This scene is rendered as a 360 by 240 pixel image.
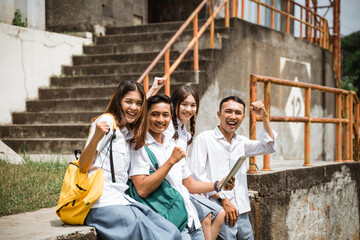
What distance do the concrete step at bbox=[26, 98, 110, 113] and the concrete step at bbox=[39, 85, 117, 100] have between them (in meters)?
0.26

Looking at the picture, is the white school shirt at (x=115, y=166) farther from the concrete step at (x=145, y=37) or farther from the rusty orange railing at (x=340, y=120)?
the concrete step at (x=145, y=37)

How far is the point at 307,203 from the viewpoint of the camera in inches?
242

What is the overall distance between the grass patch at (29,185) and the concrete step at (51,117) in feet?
7.52

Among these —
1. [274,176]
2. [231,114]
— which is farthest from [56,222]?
[274,176]

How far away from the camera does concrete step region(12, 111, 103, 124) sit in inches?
335

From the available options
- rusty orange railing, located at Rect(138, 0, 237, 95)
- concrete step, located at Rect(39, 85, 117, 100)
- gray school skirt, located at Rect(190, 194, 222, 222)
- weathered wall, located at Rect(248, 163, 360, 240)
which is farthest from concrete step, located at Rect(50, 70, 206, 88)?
gray school skirt, located at Rect(190, 194, 222, 222)

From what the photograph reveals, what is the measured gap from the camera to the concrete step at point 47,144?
25.2 feet

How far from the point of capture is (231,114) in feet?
14.0

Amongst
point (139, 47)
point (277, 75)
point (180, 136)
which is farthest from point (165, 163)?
point (277, 75)

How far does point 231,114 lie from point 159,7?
35.1 feet

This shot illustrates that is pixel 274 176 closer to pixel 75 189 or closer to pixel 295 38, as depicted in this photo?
pixel 75 189

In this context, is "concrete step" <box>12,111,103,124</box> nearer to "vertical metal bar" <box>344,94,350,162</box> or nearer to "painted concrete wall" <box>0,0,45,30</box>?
"painted concrete wall" <box>0,0,45,30</box>

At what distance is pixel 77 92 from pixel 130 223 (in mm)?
6262

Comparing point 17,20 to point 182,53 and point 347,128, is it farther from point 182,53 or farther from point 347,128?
point 347,128
